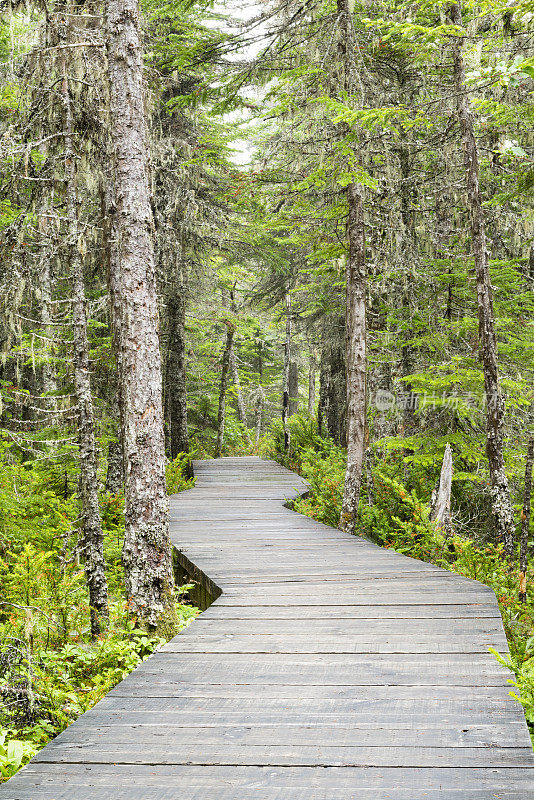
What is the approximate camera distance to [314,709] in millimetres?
3461

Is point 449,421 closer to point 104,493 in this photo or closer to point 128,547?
point 128,547

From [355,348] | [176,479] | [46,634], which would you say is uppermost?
[355,348]

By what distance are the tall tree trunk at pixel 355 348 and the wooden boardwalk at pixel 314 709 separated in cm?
299

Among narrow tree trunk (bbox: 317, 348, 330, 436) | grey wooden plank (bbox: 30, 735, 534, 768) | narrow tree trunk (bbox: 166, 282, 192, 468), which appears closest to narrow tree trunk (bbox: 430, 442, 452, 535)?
grey wooden plank (bbox: 30, 735, 534, 768)

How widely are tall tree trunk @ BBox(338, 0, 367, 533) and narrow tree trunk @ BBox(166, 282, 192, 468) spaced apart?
7492mm

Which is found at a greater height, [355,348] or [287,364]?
[355,348]

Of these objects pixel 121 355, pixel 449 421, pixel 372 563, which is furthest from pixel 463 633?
pixel 449 421

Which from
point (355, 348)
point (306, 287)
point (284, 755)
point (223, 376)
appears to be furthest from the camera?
point (223, 376)

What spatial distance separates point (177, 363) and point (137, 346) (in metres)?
10.7

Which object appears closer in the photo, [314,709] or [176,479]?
[314,709]

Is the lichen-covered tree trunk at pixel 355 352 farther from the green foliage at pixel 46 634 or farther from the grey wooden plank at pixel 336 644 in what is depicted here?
the grey wooden plank at pixel 336 644

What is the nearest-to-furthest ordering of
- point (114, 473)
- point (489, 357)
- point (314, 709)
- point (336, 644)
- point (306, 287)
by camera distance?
point (314, 709), point (336, 644), point (489, 357), point (114, 473), point (306, 287)

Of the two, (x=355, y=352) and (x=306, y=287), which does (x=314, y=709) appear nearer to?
(x=355, y=352)

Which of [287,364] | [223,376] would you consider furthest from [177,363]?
[223,376]
